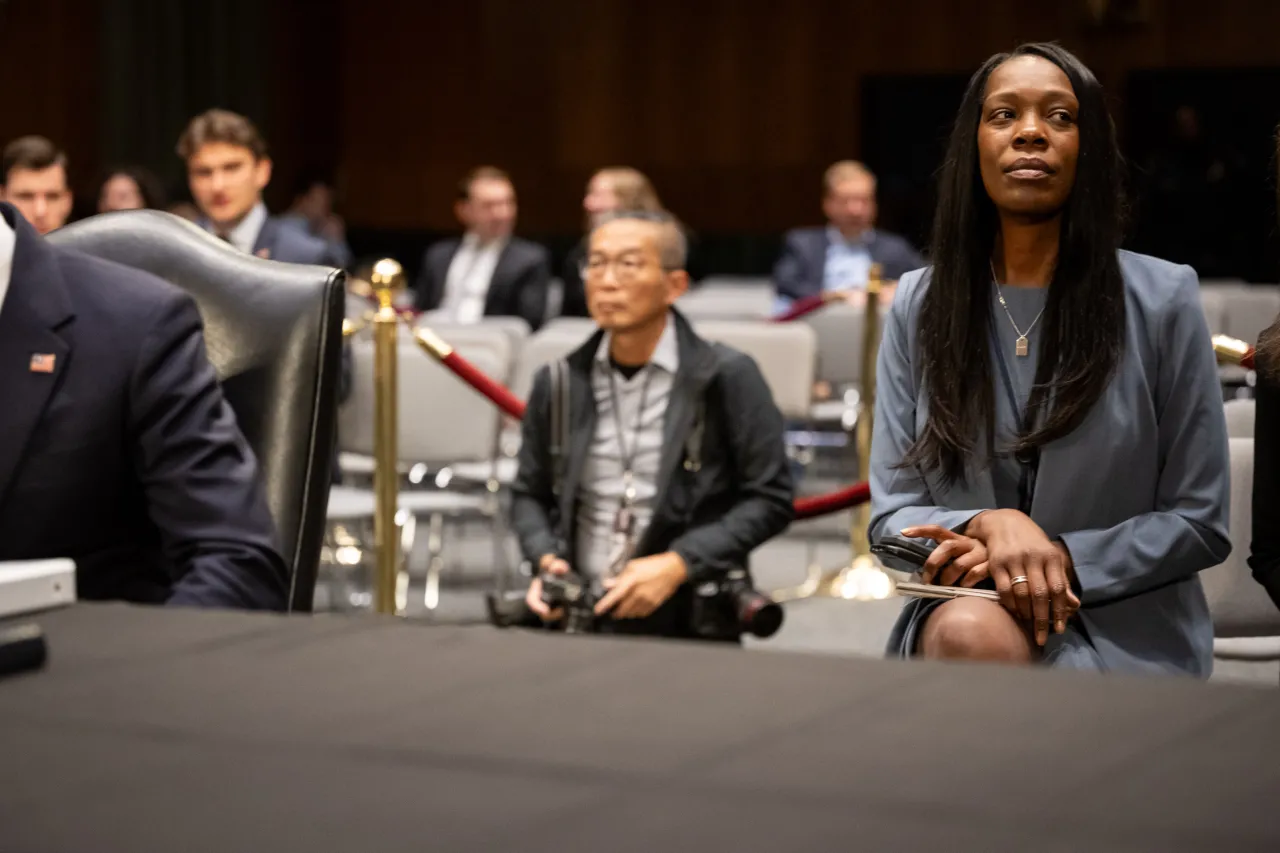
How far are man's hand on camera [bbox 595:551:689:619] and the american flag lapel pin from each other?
1494 millimetres

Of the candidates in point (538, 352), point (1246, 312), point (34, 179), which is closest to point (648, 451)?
point (538, 352)

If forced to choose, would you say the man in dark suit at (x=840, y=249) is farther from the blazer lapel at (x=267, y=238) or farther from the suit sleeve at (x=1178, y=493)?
the suit sleeve at (x=1178, y=493)

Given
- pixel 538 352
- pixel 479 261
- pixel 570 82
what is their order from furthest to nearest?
pixel 570 82, pixel 479 261, pixel 538 352

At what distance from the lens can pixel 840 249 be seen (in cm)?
930

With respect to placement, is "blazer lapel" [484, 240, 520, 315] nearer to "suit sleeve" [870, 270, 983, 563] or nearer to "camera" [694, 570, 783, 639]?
"camera" [694, 570, 783, 639]

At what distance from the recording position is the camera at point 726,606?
335 centimetres

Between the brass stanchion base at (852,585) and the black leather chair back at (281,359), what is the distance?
377 cm

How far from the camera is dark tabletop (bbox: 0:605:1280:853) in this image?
2.60 ft

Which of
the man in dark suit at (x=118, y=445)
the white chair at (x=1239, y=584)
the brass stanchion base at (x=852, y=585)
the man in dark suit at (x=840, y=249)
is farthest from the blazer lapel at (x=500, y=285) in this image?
the man in dark suit at (x=118, y=445)

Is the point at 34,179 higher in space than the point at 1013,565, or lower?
higher

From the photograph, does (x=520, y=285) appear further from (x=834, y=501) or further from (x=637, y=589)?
(x=637, y=589)

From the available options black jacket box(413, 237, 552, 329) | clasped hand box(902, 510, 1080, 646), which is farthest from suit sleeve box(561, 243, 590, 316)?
clasped hand box(902, 510, 1080, 646)

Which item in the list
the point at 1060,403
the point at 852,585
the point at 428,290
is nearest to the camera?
the point at 1060,403

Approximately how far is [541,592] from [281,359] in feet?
4.12
